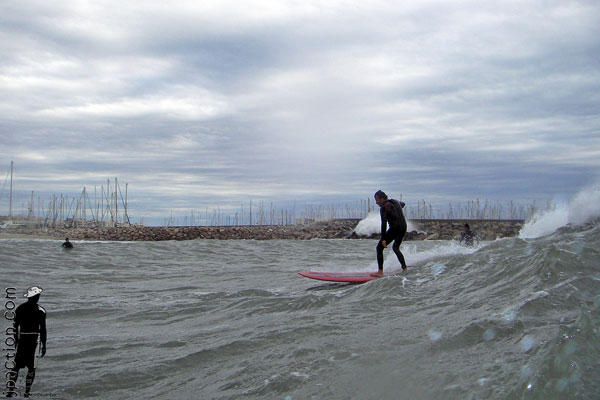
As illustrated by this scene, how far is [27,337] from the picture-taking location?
20.0ft

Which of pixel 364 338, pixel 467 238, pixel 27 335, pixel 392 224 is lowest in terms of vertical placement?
pixel 364 338

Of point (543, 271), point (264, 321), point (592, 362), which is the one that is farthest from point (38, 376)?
point (543, 271)

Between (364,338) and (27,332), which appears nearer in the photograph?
(27,332)

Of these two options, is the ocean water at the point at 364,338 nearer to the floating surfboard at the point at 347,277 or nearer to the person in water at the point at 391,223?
the floating surfboard at the point at 347,277

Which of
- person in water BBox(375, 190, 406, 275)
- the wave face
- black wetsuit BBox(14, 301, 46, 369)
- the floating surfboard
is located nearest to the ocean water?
the wave face

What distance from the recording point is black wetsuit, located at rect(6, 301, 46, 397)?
605cm

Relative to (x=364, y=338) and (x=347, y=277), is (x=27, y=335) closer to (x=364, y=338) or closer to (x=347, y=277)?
(x=364, y=338)

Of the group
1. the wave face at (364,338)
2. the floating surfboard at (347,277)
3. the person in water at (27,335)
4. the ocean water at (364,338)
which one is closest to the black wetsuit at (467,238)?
the ocean water at (364,338)

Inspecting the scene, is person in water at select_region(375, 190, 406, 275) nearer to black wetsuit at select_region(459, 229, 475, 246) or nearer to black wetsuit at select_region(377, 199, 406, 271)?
black wetsuit at select_region(377, 199, 406, 271)

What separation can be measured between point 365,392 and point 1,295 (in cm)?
1128

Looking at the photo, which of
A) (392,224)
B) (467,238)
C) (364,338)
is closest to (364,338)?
(364,338)

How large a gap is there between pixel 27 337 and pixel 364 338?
3585 millimetres

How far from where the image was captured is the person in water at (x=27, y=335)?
6055mm

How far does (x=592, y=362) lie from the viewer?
4.25m
